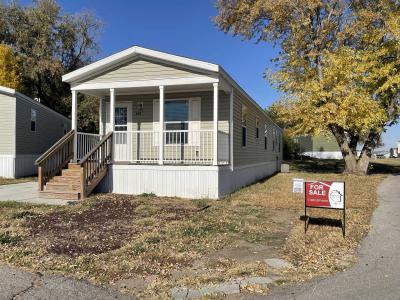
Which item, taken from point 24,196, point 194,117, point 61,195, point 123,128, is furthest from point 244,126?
point 24,196

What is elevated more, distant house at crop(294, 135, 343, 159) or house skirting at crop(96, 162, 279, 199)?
distant house at crop(294, 135, 343, 159)

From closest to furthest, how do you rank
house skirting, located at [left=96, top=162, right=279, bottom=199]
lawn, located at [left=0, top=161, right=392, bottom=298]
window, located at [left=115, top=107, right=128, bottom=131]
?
lawn, located at [left=0, top=161, right=392, bottom=298]
house skirting, located at [left=96, top=162, right=279, bottom=199]
window, located at [left=115, top=107, right=128, bottom=131]

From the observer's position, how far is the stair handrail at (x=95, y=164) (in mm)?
11156

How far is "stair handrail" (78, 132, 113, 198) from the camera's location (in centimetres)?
1116

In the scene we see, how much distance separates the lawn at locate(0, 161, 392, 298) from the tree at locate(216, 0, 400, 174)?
9937mm

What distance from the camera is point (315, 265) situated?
17.8 ft

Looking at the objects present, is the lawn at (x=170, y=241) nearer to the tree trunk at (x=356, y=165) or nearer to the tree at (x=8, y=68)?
the tree trunk at (x=356, y=165)

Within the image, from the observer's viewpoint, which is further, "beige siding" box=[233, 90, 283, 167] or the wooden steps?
"beige siding" box=[233, 90, 283, 167]

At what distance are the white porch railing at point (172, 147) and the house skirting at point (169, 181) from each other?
30.1 inches

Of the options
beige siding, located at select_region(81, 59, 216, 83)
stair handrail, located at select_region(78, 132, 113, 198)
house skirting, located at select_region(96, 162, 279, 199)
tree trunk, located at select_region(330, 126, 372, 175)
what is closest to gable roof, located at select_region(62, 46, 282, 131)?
beige siding, located at select_region(81, 59, 216, 83)

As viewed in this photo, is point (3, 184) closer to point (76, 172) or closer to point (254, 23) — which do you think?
point (76, 172)

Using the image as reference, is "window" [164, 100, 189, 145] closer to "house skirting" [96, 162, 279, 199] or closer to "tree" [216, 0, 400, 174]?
"house skirting" [96, 162, 279, 199]

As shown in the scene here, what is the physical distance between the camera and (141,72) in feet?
42.0

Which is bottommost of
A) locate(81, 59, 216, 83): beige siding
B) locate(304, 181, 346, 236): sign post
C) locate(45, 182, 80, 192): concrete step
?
locate(45, 182, 80, 192): concrete step
